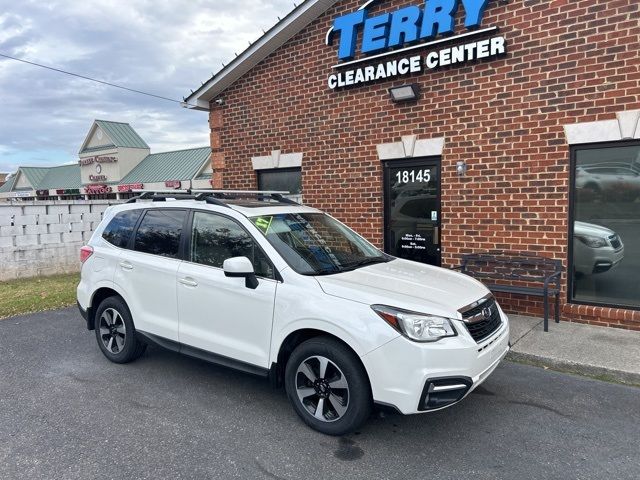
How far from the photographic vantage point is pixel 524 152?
604 centimetres

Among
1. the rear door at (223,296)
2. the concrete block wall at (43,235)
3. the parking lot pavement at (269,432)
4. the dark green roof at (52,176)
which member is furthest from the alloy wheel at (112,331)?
the dark green roof at (52,176)

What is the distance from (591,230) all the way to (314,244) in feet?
12.2

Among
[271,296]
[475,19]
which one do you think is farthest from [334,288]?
[475,19]

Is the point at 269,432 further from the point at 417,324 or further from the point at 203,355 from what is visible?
the point at 417,324

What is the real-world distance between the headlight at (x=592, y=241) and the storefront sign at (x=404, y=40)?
2513 millimetres

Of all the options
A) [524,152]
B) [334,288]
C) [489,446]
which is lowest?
[489,446]

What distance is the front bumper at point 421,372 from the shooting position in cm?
308

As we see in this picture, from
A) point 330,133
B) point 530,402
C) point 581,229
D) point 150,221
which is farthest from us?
point 330,133

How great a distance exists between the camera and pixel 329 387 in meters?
3.44

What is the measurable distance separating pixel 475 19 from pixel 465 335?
455cm

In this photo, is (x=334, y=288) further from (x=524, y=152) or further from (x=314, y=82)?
(x=314, y=82)

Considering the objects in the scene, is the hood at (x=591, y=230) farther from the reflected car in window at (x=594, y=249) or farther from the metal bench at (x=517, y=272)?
the metal bench at (x=517, y=272)

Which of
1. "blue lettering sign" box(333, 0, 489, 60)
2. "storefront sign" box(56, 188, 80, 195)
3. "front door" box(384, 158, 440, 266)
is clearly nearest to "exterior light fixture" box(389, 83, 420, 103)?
"blue lettering sign" box(333, 0, 489, 60)

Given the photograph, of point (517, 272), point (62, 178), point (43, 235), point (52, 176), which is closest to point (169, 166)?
point (62, 178)
